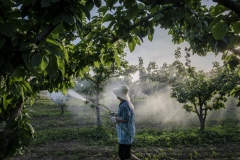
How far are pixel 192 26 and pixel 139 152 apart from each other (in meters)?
7.10

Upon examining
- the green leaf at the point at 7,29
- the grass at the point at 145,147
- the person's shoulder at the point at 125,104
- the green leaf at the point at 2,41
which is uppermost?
the green leaf at the point at 7,29

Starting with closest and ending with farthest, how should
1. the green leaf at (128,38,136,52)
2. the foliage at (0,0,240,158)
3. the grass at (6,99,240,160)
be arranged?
the foliage at (0,0,240,158) → the green leaf at (128,38,136,52) → the grass at (6,99,240,160)

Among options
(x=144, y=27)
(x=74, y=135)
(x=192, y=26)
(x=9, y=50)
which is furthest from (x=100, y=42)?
(x=74, y=135)

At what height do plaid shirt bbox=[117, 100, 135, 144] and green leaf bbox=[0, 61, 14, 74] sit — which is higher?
green leaf bbox=[0, 61, 14, 74]

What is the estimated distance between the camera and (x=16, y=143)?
3.03 meters

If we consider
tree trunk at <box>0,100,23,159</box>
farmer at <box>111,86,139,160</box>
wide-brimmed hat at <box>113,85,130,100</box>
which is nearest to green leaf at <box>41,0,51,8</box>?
tree trunk at <box>0,100,23,159</box>

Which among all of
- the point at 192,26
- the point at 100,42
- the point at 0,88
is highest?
the point at 192,26

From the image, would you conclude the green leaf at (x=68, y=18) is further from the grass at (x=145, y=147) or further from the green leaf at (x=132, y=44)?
the grass at (x=145, y=147)

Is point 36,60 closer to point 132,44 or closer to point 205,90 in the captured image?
point 132,44

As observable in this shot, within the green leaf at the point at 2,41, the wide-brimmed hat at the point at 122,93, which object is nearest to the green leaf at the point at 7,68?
the green leaf at the point at 2,41

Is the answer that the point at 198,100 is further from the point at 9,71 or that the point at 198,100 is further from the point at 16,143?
the point at 9,71

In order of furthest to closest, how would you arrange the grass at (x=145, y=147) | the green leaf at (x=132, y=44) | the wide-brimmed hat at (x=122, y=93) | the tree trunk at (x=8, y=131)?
the grass at (x=145, y=147) < the wide-brimmed hat at (x=122, y=93) < the tree trunk at (x=8, y=131) < the green leaf at (x=132, y=44)

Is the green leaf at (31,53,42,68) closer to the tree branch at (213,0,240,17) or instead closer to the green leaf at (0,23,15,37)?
the green leaf at (0,23,15,37)

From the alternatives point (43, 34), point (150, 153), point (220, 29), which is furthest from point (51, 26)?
point (150, 153)
